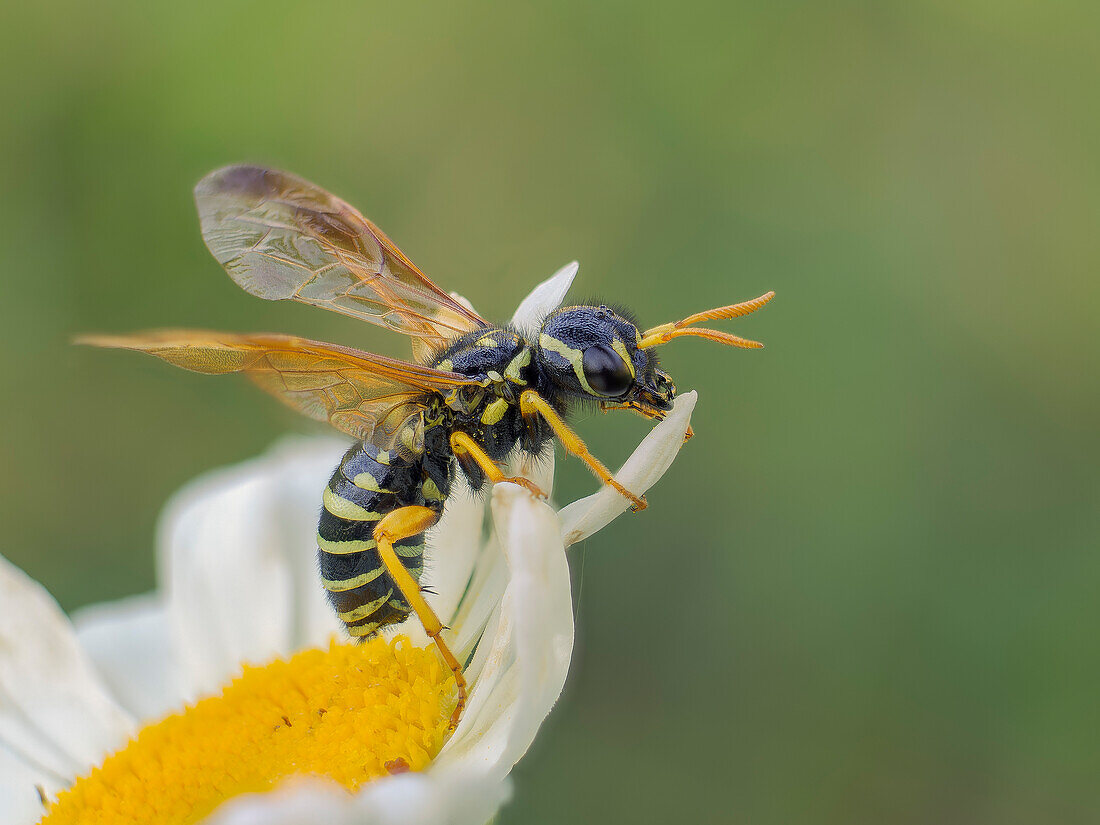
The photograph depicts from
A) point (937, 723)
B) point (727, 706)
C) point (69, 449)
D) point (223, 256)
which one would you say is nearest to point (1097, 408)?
point (937, 723)

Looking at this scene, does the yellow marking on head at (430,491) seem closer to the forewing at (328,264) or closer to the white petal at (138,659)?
the forewing at (328,264)

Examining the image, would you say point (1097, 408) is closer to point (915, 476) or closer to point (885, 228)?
point (915, 476)

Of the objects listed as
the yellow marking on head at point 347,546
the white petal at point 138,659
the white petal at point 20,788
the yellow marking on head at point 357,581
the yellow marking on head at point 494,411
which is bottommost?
the white petal at point 20,788

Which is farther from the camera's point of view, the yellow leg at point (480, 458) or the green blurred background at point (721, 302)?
Answer: the green blurred background at point (721, 302)

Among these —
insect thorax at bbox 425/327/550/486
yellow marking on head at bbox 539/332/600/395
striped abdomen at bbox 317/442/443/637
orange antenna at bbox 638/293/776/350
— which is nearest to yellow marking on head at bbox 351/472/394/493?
striped abdomen at bbox 317/442/443/637

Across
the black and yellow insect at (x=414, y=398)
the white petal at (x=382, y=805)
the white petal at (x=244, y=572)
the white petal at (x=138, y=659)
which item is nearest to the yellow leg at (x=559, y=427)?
the black and yellow insect at (x=414, y=398)

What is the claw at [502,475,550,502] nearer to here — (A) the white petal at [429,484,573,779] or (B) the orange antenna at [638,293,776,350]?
(A) the white petal at [429,484,573,779]
